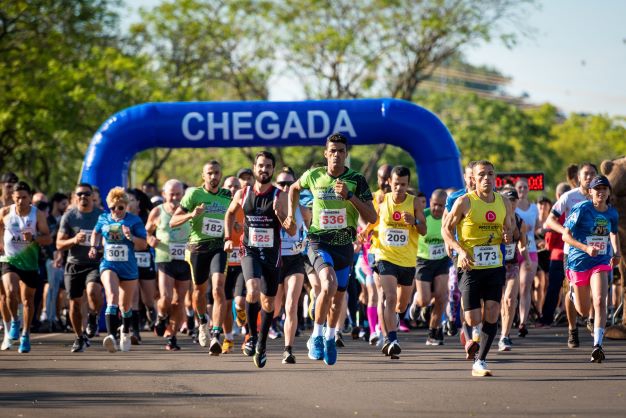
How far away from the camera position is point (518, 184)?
55.8 ft

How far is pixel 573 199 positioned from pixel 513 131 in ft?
187

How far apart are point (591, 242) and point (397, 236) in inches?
80.6

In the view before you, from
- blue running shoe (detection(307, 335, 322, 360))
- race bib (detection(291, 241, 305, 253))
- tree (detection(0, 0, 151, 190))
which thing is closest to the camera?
blue running shoe (detection(307, 335, 322, 360))

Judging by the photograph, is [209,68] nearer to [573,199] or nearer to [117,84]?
[117,84]

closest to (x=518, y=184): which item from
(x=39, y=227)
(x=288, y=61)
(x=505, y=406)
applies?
(x=39, y=227)

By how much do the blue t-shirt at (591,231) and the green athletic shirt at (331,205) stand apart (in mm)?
2761

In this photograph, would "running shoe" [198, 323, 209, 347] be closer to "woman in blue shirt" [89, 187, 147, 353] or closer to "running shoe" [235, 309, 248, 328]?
"running shoe" [235, 309, 248, 328]

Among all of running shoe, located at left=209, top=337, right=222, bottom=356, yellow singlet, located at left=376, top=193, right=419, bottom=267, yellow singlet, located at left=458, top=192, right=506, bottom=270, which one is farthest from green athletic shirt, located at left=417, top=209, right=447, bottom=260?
yellow singlet, located at left=458, top=192, right=506, bottom=270

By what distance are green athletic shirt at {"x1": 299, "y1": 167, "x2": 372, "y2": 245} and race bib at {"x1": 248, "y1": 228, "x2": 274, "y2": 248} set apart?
473 mm

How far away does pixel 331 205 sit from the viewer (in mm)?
11398

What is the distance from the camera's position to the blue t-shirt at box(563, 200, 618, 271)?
12.8 m

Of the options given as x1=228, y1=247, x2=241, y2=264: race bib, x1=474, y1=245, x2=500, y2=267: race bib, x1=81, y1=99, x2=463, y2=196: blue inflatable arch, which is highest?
x1=81, y1=99, x2=463, y2=196: blue inflatable arch

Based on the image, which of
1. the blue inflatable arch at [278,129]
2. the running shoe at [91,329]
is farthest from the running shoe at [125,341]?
the blue inflatable arch at [278,129]

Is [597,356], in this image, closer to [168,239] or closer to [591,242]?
[591,242]
